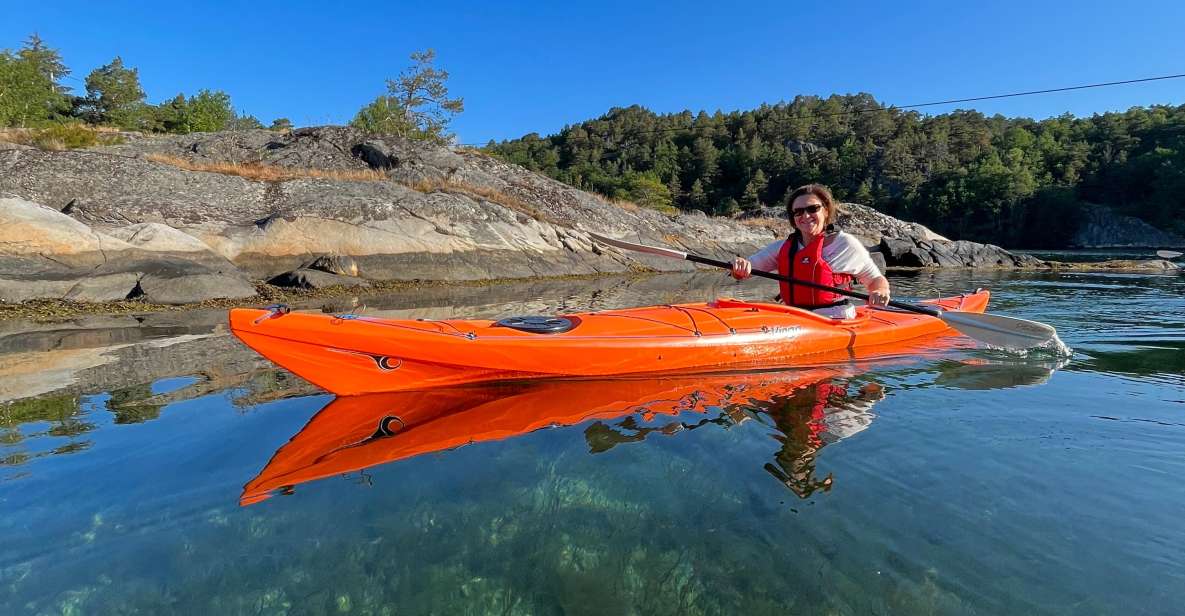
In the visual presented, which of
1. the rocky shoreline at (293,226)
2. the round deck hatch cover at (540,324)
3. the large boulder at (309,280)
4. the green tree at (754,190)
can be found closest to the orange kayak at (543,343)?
the round deck hatch cover at (540,324)

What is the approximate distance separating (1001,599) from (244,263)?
1296 cm

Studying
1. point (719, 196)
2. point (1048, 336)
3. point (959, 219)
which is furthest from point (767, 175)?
point (1048, 336)

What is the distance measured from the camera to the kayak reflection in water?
2.58 metres

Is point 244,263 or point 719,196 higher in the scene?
point 719,196

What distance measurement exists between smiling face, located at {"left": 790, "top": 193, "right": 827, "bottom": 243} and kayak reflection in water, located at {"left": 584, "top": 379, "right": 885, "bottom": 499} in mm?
1487

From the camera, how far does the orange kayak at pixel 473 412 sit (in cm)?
271

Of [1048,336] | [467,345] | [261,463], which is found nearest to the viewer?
[261,463]

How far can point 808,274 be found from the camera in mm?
4969

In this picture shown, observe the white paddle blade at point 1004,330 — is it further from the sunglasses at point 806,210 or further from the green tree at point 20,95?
the green tree at point 20,95

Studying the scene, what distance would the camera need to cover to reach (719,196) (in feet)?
235

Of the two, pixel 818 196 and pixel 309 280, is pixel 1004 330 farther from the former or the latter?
pixel 309 280

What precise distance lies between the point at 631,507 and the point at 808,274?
3.39m

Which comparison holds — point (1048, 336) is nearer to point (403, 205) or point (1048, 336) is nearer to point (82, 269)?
point (82, 269)

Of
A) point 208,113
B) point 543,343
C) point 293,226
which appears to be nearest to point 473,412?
point 543,343
